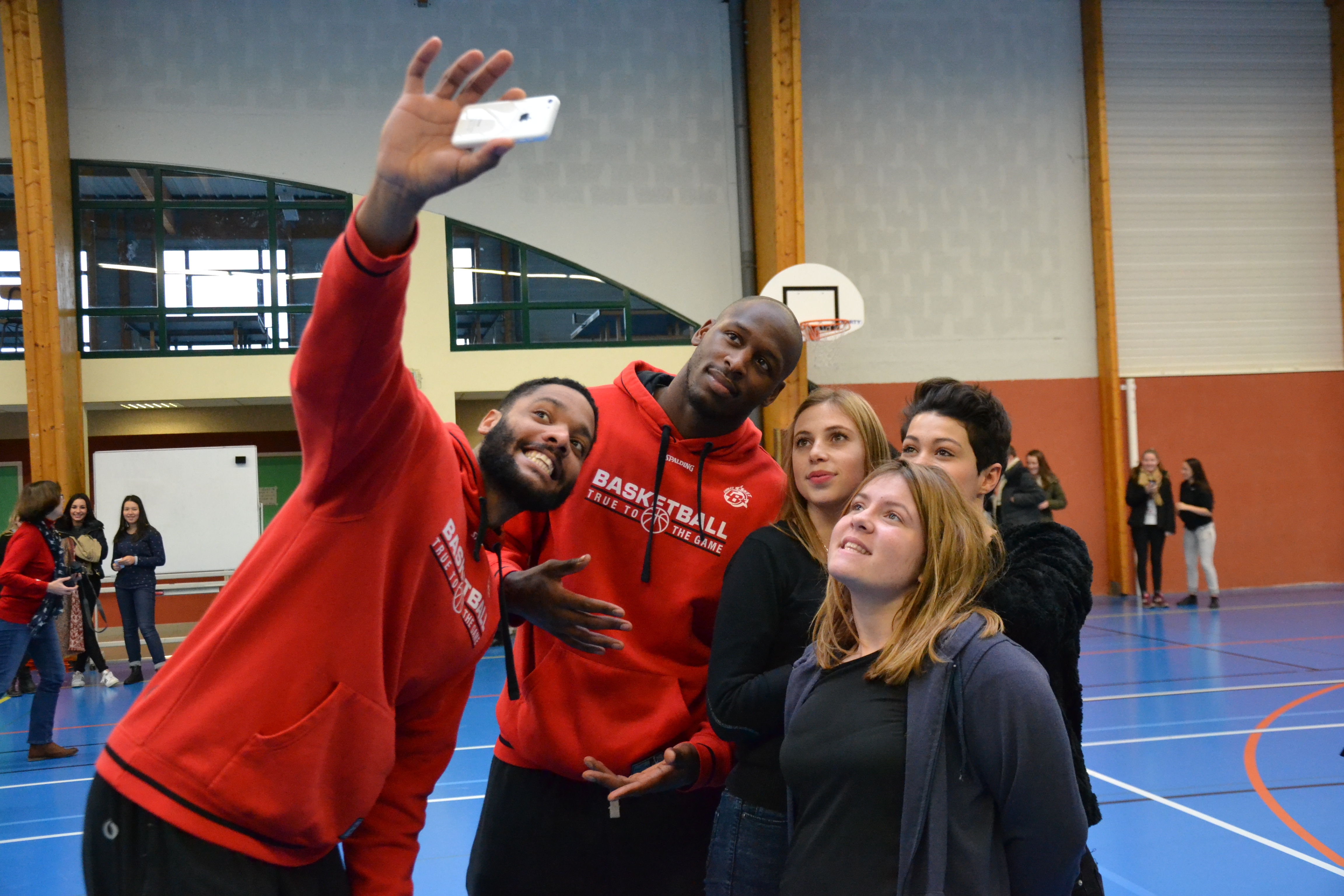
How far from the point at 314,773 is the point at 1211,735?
6.44 meters

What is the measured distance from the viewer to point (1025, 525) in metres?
2.31

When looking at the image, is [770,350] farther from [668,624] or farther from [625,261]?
[625,261]

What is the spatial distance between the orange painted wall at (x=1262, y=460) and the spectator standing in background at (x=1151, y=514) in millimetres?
1316

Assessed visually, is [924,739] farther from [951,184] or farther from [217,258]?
[951,184]

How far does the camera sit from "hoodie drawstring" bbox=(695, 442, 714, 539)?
2533 mm

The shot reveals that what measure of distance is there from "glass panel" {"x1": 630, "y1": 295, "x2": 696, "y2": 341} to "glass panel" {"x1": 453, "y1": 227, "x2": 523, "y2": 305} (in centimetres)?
146

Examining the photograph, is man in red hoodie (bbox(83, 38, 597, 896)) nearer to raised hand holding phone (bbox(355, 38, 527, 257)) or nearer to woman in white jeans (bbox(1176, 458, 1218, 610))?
raised hand holding phone (bbox(355, 38, 527, 257))

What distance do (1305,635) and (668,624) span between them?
9.90m

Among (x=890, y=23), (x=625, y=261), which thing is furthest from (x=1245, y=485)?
(x=625, y=261)

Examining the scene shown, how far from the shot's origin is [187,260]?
12984mm

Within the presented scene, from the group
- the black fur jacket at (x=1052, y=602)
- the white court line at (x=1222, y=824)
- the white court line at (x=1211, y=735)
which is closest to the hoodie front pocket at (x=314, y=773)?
the black fur jacket at (x=1052, y=602)

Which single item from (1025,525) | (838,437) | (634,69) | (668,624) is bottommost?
(668,624)

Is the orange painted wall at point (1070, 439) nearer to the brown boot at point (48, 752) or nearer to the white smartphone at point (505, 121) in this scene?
the brown boot at point (48, 752)

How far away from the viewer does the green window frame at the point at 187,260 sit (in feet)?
41.8
